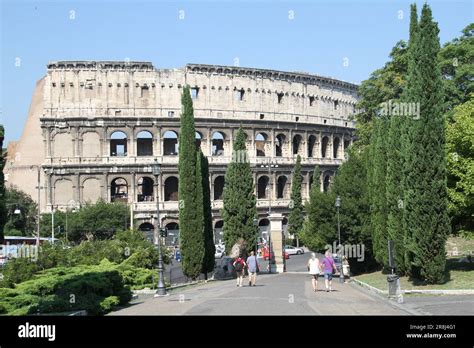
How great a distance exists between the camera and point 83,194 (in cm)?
7850

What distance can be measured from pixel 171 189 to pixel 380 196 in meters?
48.7

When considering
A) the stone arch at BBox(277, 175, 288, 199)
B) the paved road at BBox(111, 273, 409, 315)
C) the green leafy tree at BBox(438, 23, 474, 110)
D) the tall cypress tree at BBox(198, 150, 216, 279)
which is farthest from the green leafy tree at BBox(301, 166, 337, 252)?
the stone arch at BBox(277, 175, 288, 199)

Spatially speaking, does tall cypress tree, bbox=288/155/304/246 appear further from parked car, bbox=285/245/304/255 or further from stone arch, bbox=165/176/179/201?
stone arch, bbox=165/176/179/201

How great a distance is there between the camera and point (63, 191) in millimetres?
78812

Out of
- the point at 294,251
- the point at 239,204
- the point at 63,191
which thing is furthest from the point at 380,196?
the point at 63,191

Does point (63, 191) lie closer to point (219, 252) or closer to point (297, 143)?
point (219, 252)

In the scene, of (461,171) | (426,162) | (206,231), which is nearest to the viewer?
(426,162)

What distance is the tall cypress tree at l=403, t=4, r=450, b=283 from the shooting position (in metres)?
24.9

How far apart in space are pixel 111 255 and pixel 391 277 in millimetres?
18181

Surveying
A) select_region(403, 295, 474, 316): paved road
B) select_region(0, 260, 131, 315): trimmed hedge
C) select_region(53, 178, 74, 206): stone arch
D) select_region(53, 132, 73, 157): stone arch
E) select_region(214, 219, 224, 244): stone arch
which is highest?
select_region(53, 132, 73, 157): stone arch

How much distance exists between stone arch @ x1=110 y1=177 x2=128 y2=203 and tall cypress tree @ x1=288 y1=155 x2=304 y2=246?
1742 centimetres

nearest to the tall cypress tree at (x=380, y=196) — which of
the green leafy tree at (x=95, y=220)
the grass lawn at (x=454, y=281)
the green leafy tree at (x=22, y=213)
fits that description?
the grass lawn at (x=454, y=281)
